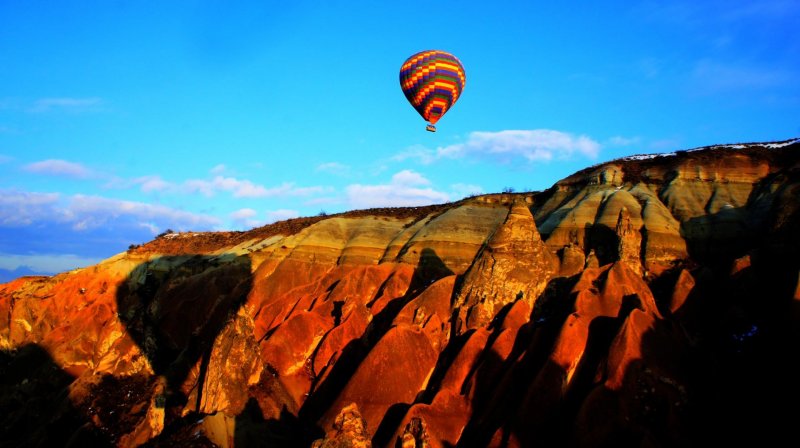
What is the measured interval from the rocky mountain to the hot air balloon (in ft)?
36.7

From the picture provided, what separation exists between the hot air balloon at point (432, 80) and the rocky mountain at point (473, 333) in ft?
36.7

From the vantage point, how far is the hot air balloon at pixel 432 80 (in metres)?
47.8

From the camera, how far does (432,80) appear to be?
4778 cm

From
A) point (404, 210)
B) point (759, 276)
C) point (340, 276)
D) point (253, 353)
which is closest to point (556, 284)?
point (759, 276)

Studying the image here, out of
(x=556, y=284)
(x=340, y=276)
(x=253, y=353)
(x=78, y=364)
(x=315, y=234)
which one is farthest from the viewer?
(x=315, y=234)

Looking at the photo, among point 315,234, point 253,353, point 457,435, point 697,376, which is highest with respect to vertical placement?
point 315,234

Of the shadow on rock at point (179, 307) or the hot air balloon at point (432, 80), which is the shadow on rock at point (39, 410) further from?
the hot air balloon at point (432, 80)

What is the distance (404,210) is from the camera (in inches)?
2751

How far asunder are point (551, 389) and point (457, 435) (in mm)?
4758

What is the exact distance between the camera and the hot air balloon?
4778 centimetres

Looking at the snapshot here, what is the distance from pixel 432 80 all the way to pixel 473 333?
21626 mm

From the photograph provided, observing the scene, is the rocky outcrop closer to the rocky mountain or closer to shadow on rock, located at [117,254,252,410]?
the rocky mountain

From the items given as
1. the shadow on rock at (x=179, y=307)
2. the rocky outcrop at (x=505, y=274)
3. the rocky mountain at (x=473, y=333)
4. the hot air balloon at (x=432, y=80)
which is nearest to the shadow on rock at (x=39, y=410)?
the rocky mountain at (x=473, y=333)

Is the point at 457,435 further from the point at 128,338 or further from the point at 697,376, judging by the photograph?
the point at 128,338
